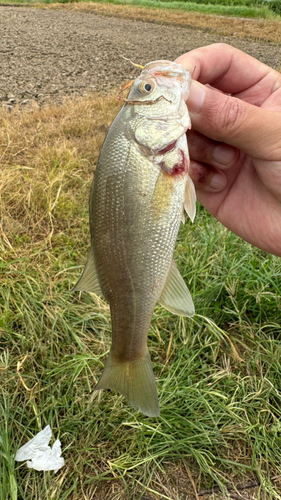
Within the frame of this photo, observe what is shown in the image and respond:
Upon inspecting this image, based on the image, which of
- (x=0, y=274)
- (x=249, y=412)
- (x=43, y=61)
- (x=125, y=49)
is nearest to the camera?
(x=249, y=412)

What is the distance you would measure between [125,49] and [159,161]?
47.2ft

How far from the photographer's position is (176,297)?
1.61 metres

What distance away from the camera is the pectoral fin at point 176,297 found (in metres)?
1.60

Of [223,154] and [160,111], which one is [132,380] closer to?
[160,111]

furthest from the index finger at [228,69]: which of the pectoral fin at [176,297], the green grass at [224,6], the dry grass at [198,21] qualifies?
the green grass at [224,6]

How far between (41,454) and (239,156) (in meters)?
2.25

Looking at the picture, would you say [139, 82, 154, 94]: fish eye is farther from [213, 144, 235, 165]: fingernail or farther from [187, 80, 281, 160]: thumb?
[213, 144, 235, 165]: fingernail

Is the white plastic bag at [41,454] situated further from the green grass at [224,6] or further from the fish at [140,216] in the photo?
the green grass at [224,6]

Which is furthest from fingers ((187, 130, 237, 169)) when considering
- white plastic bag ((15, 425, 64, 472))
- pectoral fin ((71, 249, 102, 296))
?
white plastic bag ((15, 425, 64, 472))

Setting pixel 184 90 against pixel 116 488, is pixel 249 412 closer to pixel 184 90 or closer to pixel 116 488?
pixel 116 488

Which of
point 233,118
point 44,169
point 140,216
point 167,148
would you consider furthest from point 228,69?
point 44,169

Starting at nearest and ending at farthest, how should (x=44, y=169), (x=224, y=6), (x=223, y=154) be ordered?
(x=223, y=154), (x=44, y=169), (x=224, y=6)

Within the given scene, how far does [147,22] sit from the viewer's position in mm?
22375

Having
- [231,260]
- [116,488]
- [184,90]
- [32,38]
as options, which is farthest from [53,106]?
[32,38]
